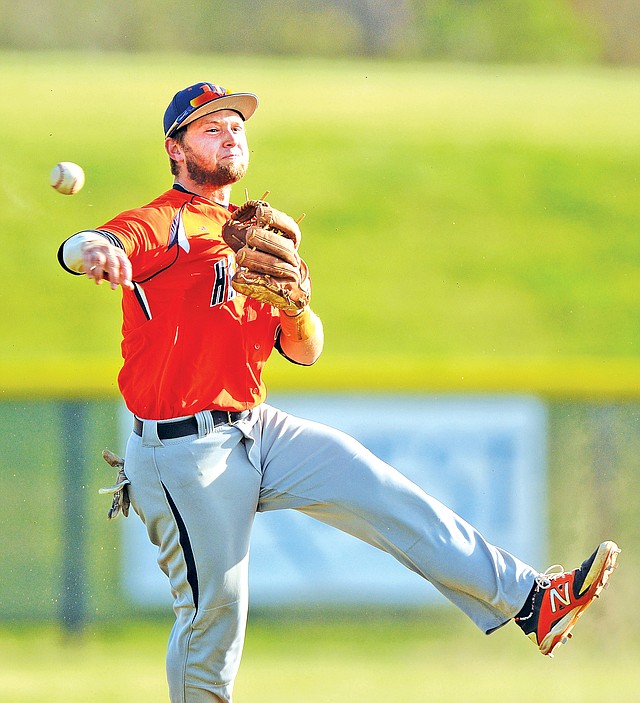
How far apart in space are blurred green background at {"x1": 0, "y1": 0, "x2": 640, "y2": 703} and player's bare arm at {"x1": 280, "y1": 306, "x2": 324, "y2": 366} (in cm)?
194

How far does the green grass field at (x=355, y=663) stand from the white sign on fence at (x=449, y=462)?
0.13 meters

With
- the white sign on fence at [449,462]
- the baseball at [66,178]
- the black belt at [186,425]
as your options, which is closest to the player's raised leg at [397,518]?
the black belt at [186,425]

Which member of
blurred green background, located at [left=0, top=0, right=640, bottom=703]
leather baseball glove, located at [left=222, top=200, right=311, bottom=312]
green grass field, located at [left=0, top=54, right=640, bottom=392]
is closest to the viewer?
leather baseball glove, located at [left=222, top=200, right=311, bottom=312]

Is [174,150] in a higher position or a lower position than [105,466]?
higher

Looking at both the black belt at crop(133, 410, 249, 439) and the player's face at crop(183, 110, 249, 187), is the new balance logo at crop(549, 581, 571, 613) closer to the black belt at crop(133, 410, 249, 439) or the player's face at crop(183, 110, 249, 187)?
the black belt at crop(133, 410, 249, 439)

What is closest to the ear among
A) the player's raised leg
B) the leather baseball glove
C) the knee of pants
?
the leather baseball glove

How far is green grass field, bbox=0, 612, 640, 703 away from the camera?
166 inches

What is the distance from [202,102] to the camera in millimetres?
2625

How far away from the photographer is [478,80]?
27.0ft

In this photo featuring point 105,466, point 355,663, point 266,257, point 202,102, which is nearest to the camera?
point 266,257

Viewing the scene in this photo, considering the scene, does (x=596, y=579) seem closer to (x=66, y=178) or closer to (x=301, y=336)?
(x=301, y=336)

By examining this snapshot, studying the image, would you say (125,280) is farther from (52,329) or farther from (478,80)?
(478,80)

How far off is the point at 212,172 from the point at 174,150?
120mm

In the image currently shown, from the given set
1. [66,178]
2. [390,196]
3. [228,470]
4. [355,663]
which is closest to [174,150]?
[66,178]
